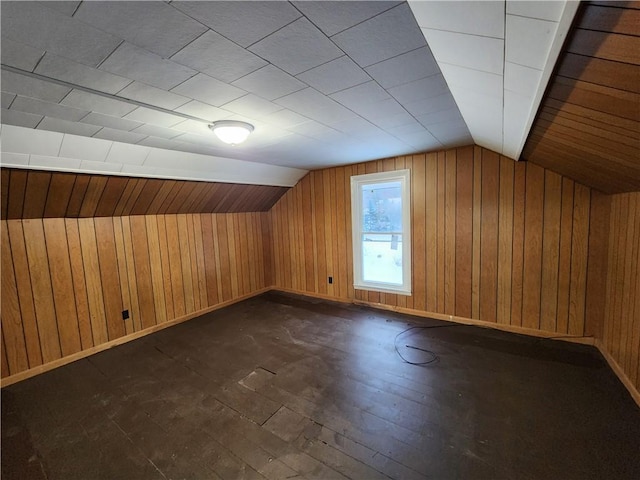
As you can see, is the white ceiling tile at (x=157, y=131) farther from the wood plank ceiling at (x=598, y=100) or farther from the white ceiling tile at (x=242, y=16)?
the wood plank ceiling at (x=598, y=100)

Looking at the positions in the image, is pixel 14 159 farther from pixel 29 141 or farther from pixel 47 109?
pixel 47 109

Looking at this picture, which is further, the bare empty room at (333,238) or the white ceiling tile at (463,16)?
the bare empty room at (333,238)

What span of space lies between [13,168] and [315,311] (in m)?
3.29

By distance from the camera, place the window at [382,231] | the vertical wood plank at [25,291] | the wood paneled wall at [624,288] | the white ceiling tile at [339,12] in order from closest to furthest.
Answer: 1. the white ceiling tile at [339,12]
2. the wood paneled wall at [624,288]
3. the vertical wood plank at [25,291]
4. the window at [382,231]

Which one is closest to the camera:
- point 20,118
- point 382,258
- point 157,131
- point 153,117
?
point 20,118

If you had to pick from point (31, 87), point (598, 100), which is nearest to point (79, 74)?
point (31, 87)

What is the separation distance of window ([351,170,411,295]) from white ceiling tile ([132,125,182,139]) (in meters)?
2.38

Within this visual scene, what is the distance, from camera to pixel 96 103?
5.31 ft

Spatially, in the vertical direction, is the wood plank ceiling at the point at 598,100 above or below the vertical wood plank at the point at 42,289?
above

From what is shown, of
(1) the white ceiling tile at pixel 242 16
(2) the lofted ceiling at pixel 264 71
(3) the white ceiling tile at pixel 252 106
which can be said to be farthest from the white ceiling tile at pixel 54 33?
(3) the white ceiling tile at pixel 252 106

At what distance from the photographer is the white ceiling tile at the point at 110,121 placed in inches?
71.4

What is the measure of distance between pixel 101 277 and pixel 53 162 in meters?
1.36

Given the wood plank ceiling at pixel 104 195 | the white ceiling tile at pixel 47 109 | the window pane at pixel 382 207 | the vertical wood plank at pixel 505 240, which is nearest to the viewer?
the white ceiling tile at pixel 47 109

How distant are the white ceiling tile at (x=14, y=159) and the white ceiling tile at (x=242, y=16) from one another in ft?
6.84
